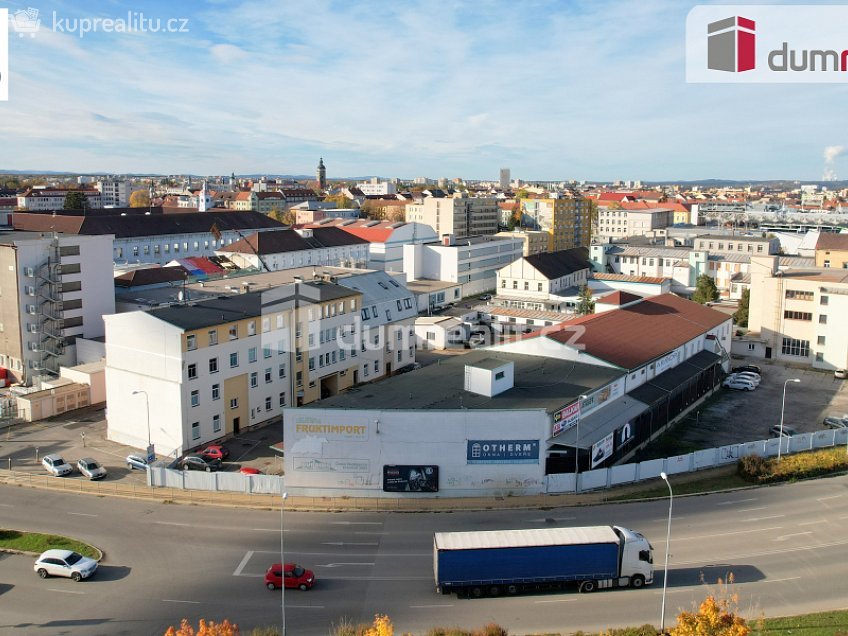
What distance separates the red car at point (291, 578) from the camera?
22.4m

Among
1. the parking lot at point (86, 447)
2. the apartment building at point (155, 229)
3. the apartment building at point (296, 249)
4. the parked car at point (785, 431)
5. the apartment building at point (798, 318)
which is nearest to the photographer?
the parking lot at point (86, 447)

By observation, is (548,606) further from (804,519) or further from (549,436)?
(804,519)

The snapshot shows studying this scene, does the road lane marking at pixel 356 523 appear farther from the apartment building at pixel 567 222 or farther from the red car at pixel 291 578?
the apartment building at pixel 567 222

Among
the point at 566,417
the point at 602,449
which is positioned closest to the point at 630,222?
the point at 602,449

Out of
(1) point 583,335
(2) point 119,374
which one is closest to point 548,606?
(1) point 583,335

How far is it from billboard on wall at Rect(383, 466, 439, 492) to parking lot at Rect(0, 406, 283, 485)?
6215 mm

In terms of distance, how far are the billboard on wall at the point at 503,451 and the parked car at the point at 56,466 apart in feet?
60.7

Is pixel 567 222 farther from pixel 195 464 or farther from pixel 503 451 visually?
pixel 195 464

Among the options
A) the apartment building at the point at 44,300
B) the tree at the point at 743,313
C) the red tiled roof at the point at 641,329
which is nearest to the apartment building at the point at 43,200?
the apartment building at the point at 44,300

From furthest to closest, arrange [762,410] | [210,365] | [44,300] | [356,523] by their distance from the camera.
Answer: [44,300] < [762,410] < [210,365] < [356,523]

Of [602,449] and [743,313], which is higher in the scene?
[743,313]

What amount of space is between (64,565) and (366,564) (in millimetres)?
9940

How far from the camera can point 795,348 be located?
177 feet

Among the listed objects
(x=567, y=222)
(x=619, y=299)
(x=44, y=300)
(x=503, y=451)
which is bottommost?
(x=503, y=451)
